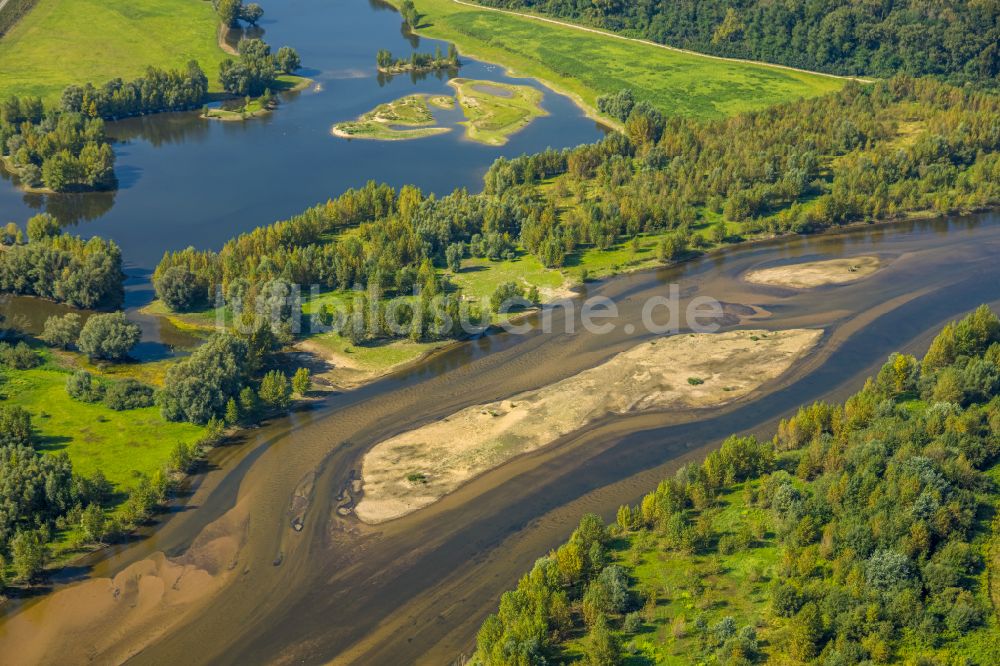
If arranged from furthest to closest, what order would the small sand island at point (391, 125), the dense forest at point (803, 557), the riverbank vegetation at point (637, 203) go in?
the small sand island at point (391, 125), the riverbank vegetation at point (637, 203), the dense forest at point (803, 557)

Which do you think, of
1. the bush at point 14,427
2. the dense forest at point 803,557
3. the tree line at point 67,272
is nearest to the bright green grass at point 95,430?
the bush at point 14,427

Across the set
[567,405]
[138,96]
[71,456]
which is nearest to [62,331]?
[71,456]

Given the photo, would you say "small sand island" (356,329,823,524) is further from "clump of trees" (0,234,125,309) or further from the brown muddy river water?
"clump of trees" (0,234,125,309)

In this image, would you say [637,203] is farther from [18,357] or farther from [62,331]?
[18,357]

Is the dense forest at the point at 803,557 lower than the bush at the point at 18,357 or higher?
lower

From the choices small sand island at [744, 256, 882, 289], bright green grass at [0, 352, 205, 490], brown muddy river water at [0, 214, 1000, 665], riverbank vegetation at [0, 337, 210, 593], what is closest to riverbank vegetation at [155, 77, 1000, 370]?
small sand island at [744, 256, 882, 289]

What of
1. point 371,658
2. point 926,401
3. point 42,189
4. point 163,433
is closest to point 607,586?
point 371,658

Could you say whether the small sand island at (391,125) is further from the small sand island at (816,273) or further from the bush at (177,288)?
the small sand island at (816,273)
